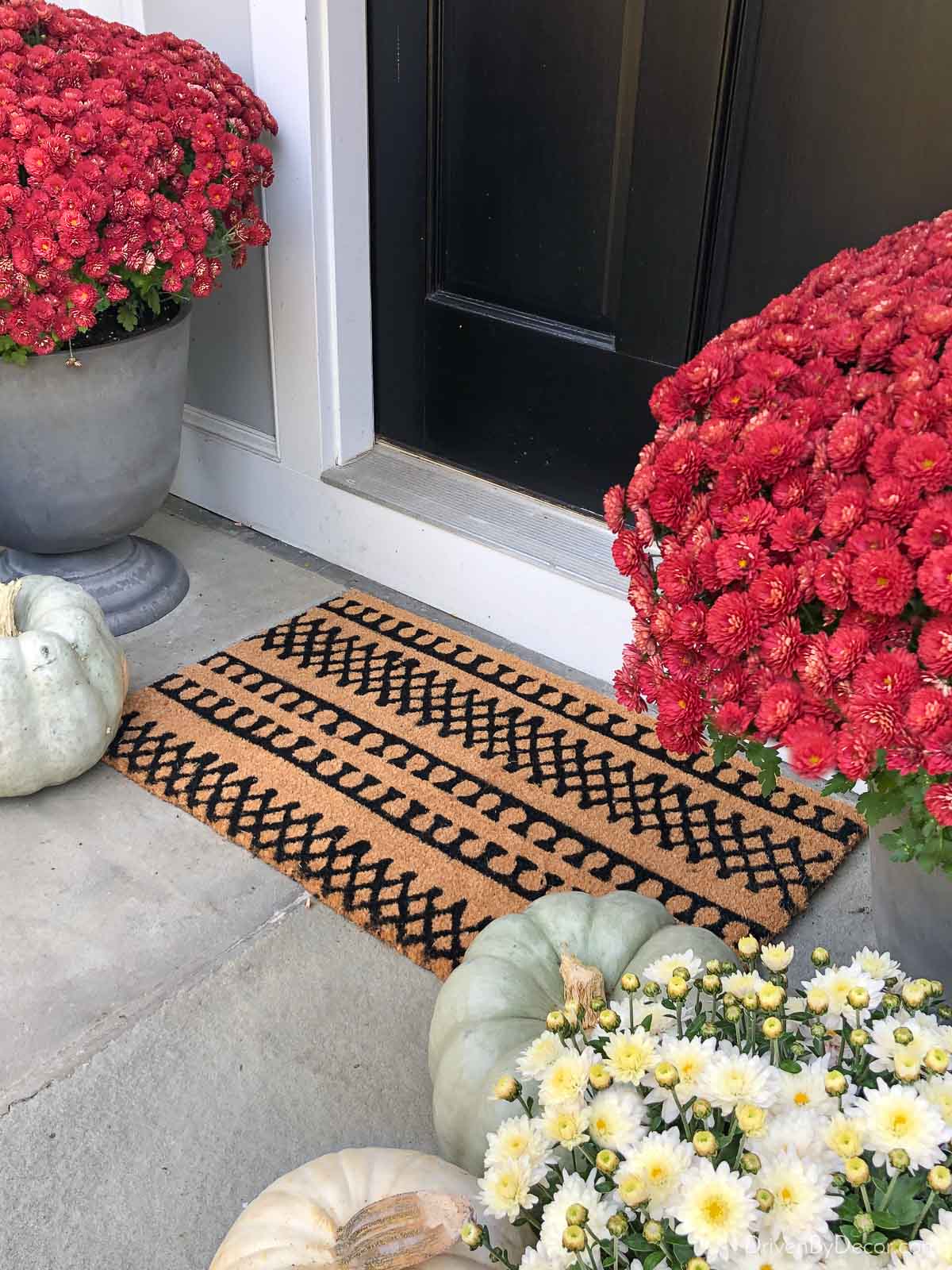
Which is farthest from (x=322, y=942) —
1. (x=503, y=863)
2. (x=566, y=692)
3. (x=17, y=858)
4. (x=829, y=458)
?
(x=829, y=458)

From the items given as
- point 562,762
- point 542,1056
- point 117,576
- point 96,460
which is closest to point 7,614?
point 96,460

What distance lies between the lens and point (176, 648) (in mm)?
2230

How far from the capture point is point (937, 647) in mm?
827

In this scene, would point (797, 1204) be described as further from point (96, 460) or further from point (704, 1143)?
point (96, 460)

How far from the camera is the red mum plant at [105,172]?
1.75 meters

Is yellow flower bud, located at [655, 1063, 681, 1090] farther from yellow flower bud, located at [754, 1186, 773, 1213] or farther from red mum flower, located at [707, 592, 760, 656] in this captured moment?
red mum flower, located at [707, 592, 760, 656]

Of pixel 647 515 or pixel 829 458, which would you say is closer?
pixel 829 458

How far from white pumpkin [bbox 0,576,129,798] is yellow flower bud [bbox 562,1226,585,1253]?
125 centimetres

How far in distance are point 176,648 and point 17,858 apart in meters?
0.59

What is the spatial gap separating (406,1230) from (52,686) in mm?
1113

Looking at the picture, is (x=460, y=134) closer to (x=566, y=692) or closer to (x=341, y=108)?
(x=341, y=108)

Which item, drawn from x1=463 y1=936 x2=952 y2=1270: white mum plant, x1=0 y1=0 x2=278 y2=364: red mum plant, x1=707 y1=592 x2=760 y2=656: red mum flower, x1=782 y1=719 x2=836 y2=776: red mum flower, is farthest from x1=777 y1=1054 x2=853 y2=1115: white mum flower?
x1=0 y1=0 x2=278 y2=364: red mum plant

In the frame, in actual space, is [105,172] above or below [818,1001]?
above

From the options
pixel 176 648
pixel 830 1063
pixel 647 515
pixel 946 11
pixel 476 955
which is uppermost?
pixel 946 11
